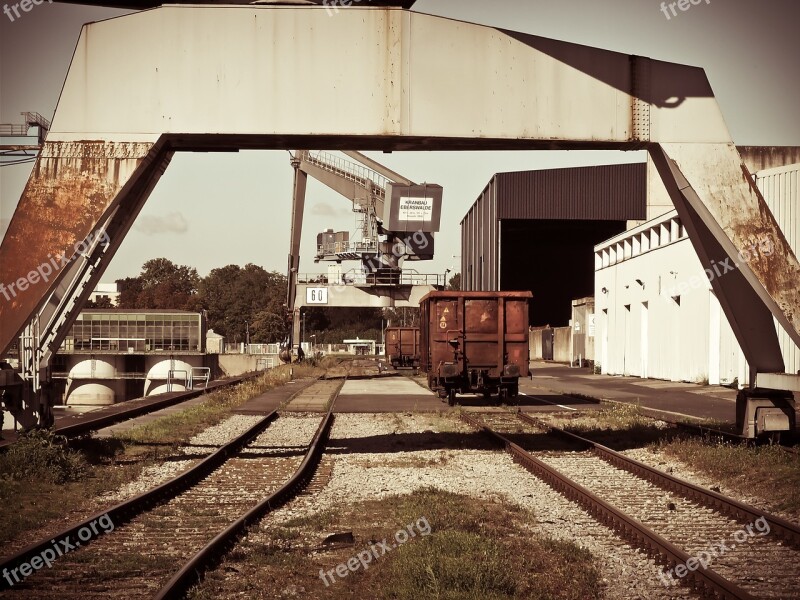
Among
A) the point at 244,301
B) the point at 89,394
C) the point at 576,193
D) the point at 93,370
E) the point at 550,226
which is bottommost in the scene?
the point at 89,394

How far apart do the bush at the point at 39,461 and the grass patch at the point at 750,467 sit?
780 centimetres

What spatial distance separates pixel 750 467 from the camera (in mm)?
10688

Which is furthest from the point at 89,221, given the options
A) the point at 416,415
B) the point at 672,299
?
the point at 672,299

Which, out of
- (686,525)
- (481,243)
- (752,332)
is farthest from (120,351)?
(686,525)

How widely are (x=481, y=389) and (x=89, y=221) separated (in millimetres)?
13906

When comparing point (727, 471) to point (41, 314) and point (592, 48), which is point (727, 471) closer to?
point (592, 48)

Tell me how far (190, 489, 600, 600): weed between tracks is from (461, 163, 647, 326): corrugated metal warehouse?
152 feet

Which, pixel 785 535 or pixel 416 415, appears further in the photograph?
pixel 416 415

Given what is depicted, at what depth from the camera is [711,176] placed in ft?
37.1

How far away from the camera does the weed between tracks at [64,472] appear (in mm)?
8359

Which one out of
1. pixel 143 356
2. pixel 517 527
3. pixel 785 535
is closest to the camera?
pixel 785 535

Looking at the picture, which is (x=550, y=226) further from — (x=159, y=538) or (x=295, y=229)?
(x=159, y=538)

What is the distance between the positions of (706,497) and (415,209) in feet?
139

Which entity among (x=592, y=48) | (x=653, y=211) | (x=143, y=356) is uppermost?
(x=653, y=211)
